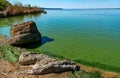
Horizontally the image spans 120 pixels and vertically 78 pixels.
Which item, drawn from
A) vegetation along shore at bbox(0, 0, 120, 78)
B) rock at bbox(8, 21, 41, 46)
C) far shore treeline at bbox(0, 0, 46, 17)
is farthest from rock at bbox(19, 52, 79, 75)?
far shore treeline at bbox(0, 0, 46, 17)

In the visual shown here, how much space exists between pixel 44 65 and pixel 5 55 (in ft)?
10.7

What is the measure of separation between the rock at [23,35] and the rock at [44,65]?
574cm

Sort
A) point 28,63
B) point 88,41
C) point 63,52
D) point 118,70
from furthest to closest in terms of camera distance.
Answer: point 88,41, point 63,52, point 118,70, point 28,63

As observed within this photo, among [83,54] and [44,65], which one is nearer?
[44,65]

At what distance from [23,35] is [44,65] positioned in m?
7.73

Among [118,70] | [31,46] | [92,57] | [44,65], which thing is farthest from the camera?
[31,46]

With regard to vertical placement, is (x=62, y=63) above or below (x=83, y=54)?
above

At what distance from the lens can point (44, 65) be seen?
10633 millimetres

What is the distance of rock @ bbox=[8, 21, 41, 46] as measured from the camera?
17359 millimetres

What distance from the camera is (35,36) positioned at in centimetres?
1902

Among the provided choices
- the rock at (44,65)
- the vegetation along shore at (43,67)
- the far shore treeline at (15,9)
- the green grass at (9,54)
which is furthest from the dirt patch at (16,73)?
the far shore treeline at (15,9)

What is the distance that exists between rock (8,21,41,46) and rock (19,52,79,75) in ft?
18.8

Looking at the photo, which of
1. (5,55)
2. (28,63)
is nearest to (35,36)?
(5,55)

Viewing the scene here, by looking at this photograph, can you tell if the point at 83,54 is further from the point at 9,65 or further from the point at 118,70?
the point at 9,65
